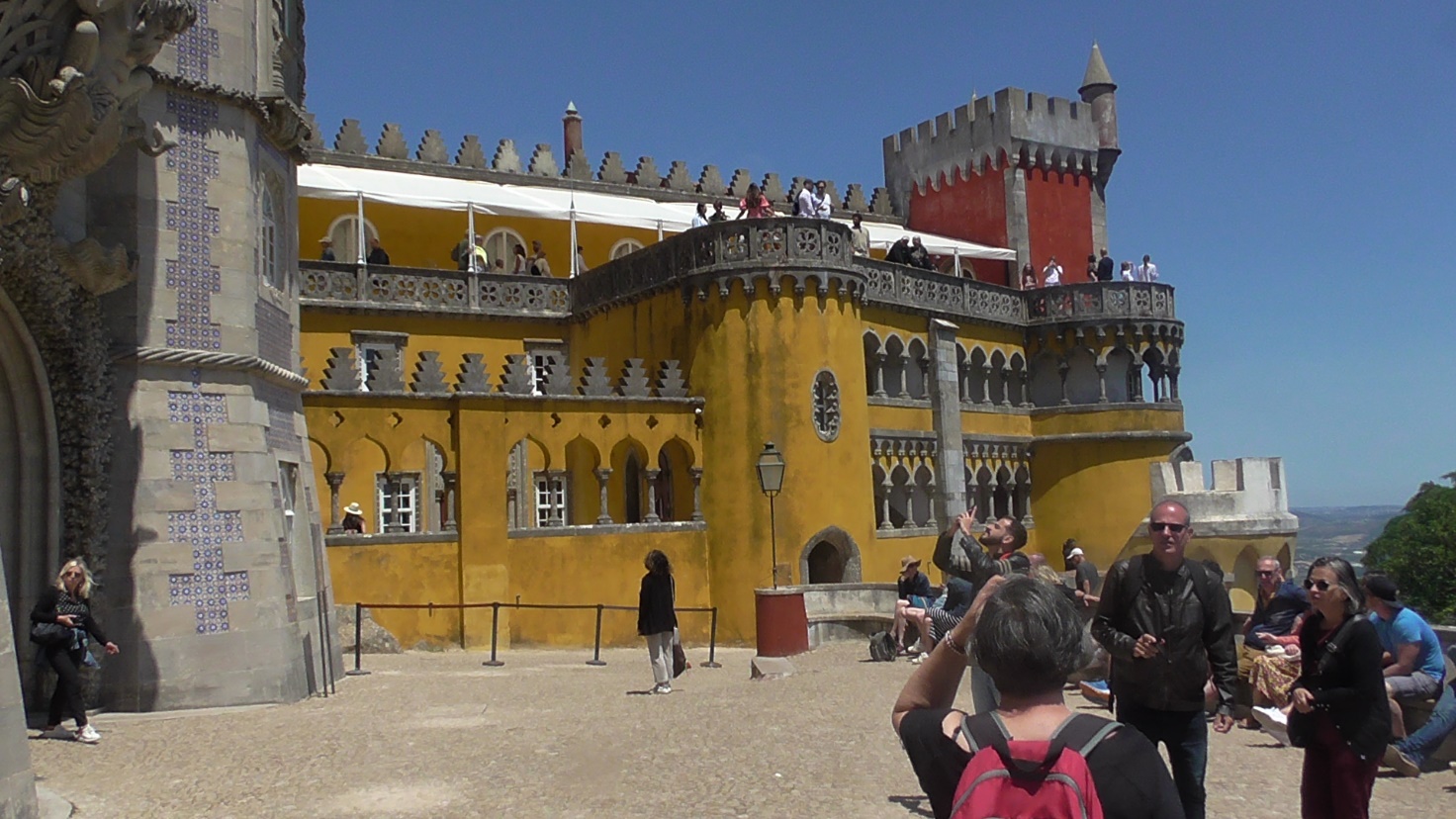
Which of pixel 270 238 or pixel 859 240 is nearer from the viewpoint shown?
pixel 270 238

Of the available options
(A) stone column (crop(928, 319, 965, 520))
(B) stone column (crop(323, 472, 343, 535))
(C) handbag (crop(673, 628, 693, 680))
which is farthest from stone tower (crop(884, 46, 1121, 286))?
(C) handbag (crop(673, 628, 693, 680))

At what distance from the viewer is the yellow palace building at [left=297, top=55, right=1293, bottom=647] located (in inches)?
854

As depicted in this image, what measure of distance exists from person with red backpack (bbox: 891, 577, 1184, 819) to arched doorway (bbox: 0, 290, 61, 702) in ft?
33.6

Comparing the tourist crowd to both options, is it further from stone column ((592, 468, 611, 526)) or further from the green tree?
the green tree

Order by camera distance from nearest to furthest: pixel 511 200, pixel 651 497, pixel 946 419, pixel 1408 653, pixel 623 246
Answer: pixel 1408 653, pixel 651 497, pixel 946 419, pixel 511 200, pixel 623 246

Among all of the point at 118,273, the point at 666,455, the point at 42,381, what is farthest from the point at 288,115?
the point at 666,455

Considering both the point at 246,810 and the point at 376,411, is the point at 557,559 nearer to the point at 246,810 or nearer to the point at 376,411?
the point at 376,411

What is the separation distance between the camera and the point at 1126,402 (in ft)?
105

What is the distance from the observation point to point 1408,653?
8695 millimetres

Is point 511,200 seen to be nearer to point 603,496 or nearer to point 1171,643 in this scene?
point 603,496

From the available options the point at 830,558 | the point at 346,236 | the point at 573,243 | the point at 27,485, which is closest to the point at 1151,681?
the point at 27,485

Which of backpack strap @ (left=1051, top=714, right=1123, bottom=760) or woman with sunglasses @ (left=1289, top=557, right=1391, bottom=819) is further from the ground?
backpack strap @ (left=1051, top=714, right=1123, bottom=760)

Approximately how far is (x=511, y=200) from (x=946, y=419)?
1088 cm

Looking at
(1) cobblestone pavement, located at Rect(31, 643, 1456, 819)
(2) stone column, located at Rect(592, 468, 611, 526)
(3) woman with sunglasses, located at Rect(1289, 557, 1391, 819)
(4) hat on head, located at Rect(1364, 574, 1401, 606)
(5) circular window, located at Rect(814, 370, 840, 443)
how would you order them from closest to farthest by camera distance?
(3) woman with sunglasses, located at Rect(1289, 557, 1391, 819) → (4) hat on head, located at Rect(1364, 574, 1401, 606) → (1) cobblestone pavement, located at Rect(31, 643, 1456, 819) → (2) stone column, located at Rect(592, 468, 611, 526) → (5) circular window, located at Rect(814, 370, 840, 443)
